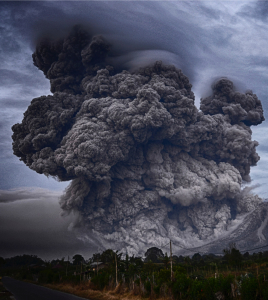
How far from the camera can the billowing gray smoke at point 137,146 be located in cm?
6219

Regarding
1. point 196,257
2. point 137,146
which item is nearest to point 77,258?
point 196,257

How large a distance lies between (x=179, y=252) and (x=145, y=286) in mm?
59201

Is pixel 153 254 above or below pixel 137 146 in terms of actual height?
below

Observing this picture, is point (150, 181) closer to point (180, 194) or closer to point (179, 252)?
point (180, 194)

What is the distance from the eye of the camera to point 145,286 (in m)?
22.1

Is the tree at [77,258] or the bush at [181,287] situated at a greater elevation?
the tree at [77,258]

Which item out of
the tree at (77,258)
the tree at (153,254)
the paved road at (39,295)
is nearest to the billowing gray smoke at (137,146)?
the tree at (153,254)

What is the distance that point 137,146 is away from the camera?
6956cm

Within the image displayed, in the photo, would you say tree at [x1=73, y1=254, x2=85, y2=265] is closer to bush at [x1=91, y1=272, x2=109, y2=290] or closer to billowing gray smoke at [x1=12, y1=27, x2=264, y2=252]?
billowing gray smoke at [x1=12, y1=27, x2=264, y2=252]

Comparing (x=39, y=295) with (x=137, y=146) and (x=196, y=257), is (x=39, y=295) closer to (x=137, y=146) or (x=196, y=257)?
(x=137, y=146)

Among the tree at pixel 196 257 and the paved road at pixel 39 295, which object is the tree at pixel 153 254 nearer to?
the tree at pixel 196 257

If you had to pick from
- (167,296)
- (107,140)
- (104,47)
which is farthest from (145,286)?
(104,47)

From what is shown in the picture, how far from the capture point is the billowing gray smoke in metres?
62.2

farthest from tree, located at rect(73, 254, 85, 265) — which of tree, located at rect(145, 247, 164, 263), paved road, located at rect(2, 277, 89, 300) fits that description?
paved road, located at rect(2, 277, 89, 300)
